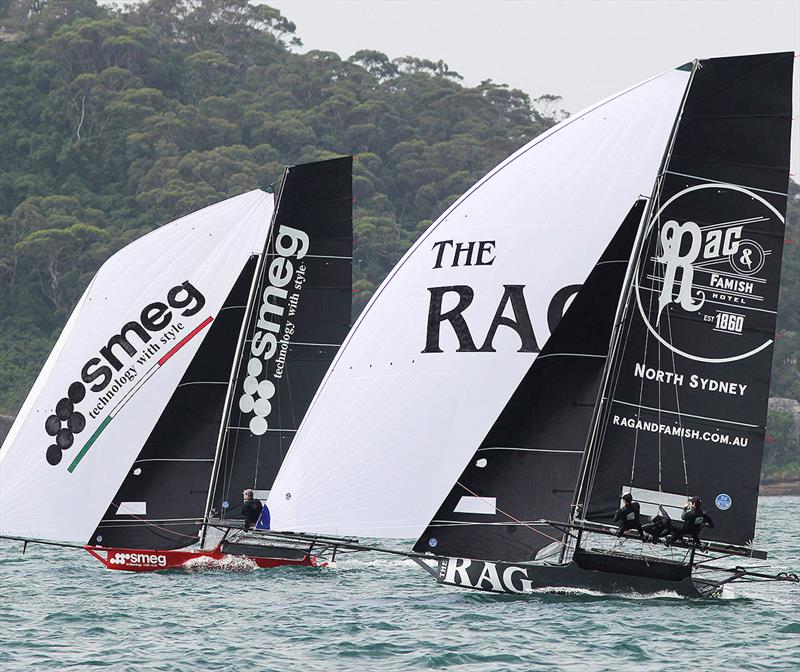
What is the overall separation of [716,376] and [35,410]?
8.54m

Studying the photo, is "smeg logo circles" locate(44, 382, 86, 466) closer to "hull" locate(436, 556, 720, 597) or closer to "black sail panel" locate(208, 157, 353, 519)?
"black sail panel" locate(208, 157, 353, 519)

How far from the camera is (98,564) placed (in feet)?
69.1

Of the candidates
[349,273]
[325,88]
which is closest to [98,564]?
[349,273]

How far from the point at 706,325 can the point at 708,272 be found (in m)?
0.55

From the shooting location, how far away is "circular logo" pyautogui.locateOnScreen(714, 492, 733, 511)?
603 inches

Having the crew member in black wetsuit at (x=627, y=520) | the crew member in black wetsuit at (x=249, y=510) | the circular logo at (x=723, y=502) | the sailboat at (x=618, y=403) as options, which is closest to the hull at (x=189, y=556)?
the crew member in black wetsuit at (x=249, y=510)

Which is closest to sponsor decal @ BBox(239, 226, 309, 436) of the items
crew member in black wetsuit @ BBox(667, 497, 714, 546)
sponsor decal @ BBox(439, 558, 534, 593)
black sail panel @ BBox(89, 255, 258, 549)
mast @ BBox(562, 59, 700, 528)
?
black sail panel @ BBox(89, 255, 258, 549)

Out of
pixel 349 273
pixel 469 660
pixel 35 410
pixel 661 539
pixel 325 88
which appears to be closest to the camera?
pixel 469 660

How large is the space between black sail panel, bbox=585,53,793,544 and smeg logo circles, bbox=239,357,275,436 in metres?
5.91

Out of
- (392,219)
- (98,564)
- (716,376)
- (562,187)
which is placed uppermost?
(392,219)

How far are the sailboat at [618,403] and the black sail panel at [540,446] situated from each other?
0.6 inches

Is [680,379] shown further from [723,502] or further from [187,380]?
[187,380]

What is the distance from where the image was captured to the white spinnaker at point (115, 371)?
18500mm

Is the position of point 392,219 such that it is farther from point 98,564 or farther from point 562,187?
point 562,187
